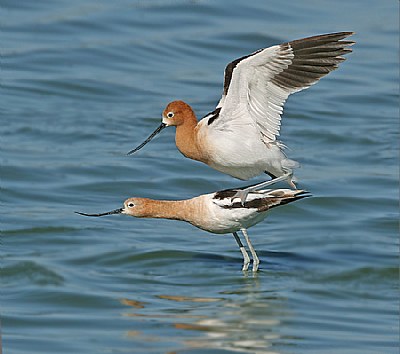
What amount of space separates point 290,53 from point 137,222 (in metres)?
3.00

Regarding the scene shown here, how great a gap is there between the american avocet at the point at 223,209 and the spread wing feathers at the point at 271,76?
718 mm

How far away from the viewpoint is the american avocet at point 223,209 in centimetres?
1084

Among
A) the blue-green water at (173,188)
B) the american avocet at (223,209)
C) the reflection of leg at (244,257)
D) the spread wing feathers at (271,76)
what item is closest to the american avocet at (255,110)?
the spread wing feathers at (271,76)

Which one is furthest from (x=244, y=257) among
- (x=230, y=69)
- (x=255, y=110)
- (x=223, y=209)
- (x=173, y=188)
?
(x=173, y=188)

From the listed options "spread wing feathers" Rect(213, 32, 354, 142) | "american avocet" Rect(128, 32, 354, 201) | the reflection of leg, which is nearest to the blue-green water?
the reflection of leg

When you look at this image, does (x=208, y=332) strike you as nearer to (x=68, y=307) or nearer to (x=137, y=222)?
(x=68, y=307)

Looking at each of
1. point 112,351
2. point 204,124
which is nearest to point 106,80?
point 204,124

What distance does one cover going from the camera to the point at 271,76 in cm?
1105

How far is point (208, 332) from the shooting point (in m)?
9.31

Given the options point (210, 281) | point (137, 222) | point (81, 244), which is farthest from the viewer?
point (137, 222)

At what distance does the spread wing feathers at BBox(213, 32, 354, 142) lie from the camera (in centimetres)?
1080

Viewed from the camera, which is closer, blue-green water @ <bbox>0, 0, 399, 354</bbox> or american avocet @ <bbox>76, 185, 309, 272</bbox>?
blue-green water @ <bbox>0, 0, 399, 354</bbox>

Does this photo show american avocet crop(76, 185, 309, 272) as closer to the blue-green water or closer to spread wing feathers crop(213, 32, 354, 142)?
the blue-green water

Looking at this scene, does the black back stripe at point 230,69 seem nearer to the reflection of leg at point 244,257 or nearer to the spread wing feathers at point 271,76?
the spread wing feathers at point 271,76
